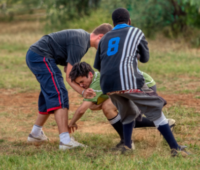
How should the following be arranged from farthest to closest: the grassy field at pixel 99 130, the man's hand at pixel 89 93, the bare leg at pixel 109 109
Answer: the bare leg at pixel 109 109 → the man's hand at pixel 89 93 → the grassy field at pixel 99 130

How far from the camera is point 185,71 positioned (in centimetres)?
792

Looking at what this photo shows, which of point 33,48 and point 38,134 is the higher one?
point 33,48

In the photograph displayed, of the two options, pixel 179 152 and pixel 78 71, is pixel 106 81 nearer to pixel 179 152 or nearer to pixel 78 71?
pixel 78 71

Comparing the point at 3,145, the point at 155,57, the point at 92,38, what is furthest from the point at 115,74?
the point at 155,57

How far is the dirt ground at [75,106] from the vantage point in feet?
14.4

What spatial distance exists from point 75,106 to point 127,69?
9.75ft

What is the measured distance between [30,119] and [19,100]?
47.1 inches

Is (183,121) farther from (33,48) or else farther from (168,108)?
(33,48)

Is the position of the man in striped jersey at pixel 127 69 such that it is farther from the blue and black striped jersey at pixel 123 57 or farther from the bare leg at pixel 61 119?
the bare leg at pixel 61 119

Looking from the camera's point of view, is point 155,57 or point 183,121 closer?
point 183,121

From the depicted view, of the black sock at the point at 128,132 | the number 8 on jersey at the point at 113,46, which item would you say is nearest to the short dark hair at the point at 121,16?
the number 8 on jersey at the point at 113,46

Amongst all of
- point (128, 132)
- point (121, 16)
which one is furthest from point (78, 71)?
point (128, 132)

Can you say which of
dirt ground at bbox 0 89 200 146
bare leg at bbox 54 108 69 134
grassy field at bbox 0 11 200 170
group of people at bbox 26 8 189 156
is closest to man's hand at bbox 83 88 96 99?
group of people at bbox 26 8 189 156

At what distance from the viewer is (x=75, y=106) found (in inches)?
236
